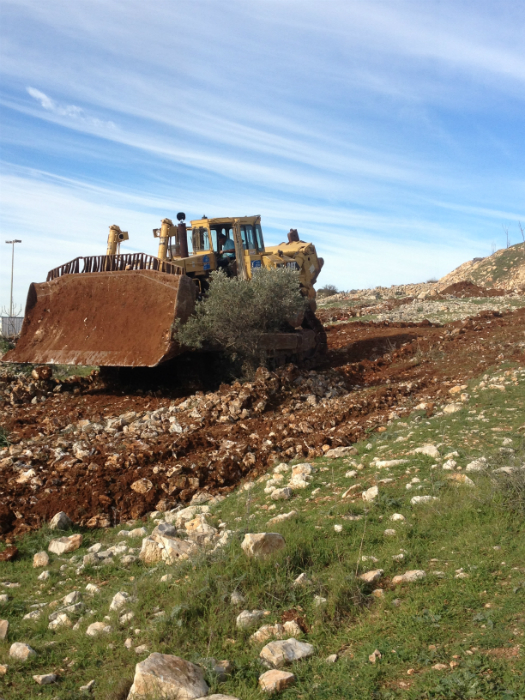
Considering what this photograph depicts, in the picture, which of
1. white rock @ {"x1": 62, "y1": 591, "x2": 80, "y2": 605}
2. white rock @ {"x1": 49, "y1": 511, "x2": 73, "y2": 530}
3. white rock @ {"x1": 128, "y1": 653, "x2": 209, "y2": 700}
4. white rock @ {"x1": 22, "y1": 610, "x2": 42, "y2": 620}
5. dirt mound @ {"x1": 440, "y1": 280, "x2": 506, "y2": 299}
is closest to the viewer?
white rock @ {"x1": 128, "y1": 653, "x2": 209, "y2": 700}

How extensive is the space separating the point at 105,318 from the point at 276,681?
8.47m

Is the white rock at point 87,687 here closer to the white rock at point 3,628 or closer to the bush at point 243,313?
the white rock at point 3,628

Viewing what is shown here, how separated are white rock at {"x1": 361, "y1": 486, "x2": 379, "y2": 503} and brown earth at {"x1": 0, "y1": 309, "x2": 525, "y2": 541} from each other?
175 cm

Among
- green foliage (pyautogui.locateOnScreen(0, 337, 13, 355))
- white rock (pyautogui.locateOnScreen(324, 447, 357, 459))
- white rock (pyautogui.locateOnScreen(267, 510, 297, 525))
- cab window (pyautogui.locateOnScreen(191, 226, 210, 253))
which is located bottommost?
white rock (pyautogui.locateOnScreen(267, 510, 297, 525))

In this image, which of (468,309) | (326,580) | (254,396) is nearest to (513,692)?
(326,580)

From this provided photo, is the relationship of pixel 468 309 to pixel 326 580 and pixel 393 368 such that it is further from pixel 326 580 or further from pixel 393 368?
pixel 326 580

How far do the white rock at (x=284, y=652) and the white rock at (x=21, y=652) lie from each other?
143cm

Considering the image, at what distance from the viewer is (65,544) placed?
18.2 ft

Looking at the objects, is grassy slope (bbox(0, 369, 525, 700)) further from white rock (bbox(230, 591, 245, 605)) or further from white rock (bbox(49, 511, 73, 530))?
white rock (bbox(49, 511, 73, 530))

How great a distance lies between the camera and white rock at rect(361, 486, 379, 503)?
17.0ft

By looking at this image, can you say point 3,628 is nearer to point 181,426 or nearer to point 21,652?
point 21,652

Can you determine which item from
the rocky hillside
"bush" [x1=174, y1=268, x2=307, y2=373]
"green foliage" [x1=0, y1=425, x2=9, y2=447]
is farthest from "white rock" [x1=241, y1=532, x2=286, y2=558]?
the rocky hillside

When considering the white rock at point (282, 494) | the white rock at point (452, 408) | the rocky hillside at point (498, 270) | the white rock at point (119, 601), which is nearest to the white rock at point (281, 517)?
the white rock at point (282, 494)

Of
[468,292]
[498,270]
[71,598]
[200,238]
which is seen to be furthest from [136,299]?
[498,270]
